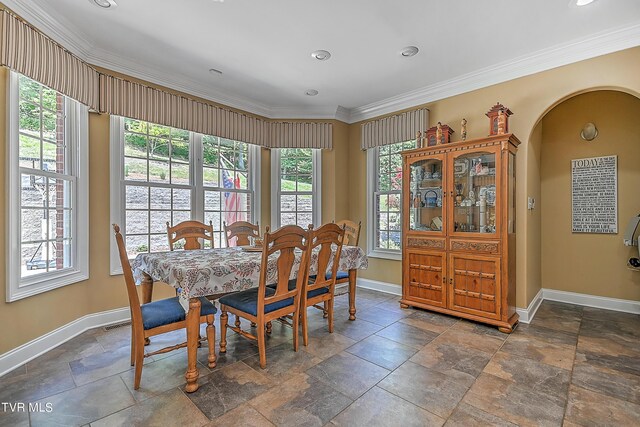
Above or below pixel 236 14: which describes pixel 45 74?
below

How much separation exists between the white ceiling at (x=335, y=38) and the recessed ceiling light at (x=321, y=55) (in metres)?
0.06

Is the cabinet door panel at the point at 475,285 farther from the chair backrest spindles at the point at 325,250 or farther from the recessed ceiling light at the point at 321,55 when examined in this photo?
the recessed ceiling light at the point at 321,55

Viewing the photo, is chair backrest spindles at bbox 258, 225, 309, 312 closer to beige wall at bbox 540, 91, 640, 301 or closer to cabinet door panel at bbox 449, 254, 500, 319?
cabinet door panel at bbox 449, 254, 500, 319

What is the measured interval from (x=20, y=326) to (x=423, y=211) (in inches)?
155

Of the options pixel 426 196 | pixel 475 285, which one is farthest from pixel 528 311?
pixel 426 196

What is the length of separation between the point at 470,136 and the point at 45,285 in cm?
457

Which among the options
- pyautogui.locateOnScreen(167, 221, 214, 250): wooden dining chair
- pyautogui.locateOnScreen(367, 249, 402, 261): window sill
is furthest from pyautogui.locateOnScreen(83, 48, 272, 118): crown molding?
Answer: pyautogui.locateOnScreen(367, 249, 402, 261): window sill

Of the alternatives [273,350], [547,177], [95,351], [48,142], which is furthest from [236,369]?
[547,177]

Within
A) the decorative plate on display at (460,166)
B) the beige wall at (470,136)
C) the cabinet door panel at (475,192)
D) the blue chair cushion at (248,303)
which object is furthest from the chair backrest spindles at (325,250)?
the beige wall at (470,136)

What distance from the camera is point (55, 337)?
2646 millimetres

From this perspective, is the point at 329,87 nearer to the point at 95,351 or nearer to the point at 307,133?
the point at 307,133

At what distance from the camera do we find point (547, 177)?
4.02 m

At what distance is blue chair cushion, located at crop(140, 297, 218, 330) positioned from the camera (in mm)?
1967

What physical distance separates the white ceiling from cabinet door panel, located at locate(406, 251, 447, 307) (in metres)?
2.09
